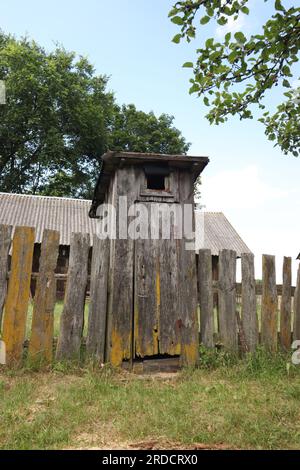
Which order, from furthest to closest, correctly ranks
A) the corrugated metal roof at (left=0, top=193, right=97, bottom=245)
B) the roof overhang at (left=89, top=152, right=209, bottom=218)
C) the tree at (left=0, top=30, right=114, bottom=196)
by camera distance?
the tree at (left=0, top=30, right=114, bottom=196) < the corrugated metal roof at (left=0, top=193, right=97, bottom=245) < the roof overhang at (left=89, top=152, right=209, bottom=218)

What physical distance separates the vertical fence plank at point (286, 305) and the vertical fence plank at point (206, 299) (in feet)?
3.59

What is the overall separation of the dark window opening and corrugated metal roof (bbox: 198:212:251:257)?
38.9 feet

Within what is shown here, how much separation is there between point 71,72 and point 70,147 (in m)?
5.84

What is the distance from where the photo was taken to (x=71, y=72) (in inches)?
1128

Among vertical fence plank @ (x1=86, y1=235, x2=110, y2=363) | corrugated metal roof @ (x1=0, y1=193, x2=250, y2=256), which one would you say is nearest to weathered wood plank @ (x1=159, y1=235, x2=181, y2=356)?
vertical fence plank @ (x1=86, y1=235, x2=110, y2=363)

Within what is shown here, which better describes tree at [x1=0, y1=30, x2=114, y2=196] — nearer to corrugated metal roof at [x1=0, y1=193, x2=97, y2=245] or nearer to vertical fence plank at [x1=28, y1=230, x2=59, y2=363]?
corrugated metal roof at [x1=0, y1=193, x2=97, y2=245]

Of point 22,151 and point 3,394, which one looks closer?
point 3,394

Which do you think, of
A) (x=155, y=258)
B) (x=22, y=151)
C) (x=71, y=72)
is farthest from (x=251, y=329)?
(x=71, y=72)

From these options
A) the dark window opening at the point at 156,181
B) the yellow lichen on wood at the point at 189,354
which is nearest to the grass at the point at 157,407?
the yellow lichen on wood at the point at 189,354

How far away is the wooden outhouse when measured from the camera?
4941 millimetres

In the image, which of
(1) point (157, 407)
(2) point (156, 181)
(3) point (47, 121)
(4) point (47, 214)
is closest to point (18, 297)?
(1) point (157, 407)
